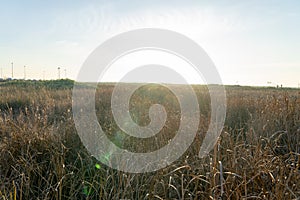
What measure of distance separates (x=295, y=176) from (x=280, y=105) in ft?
7.28

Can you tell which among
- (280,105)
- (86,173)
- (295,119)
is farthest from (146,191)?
(280,105)

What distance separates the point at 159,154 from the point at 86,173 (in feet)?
2.52

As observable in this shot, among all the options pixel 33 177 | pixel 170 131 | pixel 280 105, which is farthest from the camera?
pixel 280 105

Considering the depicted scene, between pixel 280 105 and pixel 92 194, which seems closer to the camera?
pixel 92 194

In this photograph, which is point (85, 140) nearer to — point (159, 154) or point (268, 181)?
point (159, 154)

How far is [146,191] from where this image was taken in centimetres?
192

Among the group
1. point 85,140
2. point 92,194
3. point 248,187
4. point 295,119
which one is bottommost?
point 92,194

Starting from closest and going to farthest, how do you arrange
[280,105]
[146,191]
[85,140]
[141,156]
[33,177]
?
1. [146,191]
2. [33,177]
3. [141,156]
4. [85,140]
5. [280,105]

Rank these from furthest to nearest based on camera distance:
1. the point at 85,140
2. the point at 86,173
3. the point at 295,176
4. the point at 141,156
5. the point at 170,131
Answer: the point at 170,131 → the point at 85,140 → the point at 141,156 → the point at 86,173 → the point at 295,176

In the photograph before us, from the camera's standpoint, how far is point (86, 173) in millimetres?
2279

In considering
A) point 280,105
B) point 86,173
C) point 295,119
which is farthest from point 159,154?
point 280,105

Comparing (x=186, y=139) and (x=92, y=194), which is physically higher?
(x=186, y=139)

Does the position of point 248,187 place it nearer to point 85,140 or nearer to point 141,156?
point 141,156

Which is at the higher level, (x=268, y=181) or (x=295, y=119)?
(x=295, y=119)
